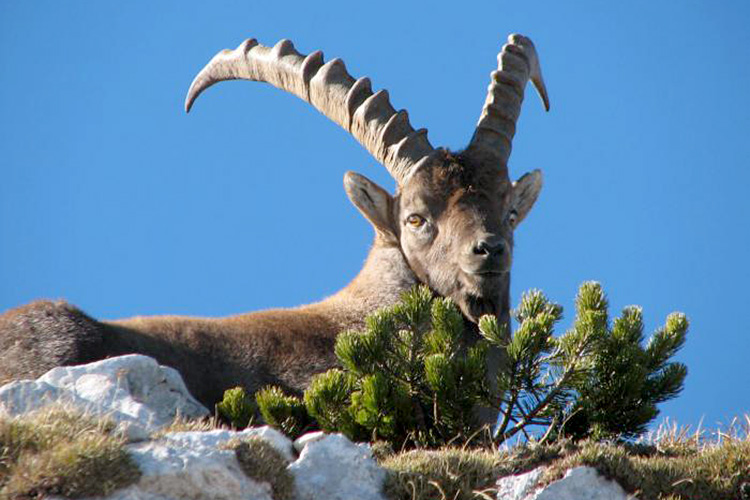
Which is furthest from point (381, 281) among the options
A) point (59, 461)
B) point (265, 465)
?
point (59, 461)

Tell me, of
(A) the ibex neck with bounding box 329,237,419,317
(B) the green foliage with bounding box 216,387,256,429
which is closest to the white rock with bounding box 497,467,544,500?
Result: (B) the green foliage with bounding box 216,387,256,429

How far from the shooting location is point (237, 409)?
421 inches

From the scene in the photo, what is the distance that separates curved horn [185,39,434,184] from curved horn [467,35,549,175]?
0.64 metres

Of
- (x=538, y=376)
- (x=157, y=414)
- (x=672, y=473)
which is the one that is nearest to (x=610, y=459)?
(x=672, y=473)

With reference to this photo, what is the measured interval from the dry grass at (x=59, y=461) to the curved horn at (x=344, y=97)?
6.58 meters

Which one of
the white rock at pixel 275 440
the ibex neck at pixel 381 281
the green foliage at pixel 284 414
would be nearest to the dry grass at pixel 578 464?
the white rock at pixel 275 440

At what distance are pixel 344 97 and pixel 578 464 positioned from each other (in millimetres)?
6458

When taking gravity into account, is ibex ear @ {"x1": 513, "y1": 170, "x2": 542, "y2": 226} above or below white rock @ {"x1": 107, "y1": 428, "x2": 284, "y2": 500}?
above

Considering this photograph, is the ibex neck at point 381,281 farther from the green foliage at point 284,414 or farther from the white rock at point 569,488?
the white rock at point 569,488

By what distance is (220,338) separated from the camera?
12.7 meters

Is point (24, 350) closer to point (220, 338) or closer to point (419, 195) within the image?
point (220, 338)

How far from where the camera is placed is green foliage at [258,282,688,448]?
10.5 metres

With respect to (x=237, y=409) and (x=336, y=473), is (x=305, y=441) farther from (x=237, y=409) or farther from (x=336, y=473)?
(x=237, y=409)

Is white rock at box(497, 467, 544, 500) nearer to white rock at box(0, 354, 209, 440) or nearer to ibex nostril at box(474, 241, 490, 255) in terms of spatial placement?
white rock at box(0, 354, 209, 440)
